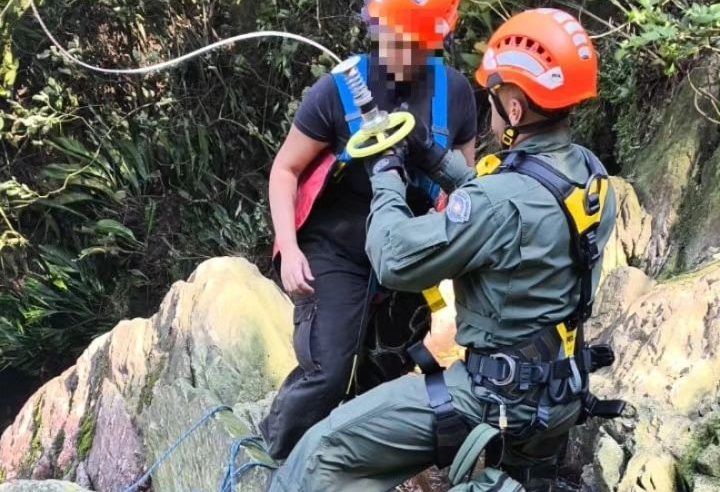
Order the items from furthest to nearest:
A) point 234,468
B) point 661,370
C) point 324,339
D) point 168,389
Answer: point 168,389 → point 661,370 → point 234,468 → point 324,339

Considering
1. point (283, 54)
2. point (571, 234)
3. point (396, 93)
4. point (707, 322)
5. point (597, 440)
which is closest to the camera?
point (571, 234)

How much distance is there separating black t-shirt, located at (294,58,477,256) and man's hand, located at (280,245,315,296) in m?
0.19

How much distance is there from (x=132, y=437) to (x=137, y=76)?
5.27 meters

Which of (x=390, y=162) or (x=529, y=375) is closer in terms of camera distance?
(x=529, y=375)

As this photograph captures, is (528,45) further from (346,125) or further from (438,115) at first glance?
(346,125)

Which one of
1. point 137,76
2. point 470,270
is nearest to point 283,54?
point 137,76

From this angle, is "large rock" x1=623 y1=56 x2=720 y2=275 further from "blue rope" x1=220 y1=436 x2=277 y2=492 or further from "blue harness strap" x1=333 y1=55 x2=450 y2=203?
"blue rope" x1=220 y1=436 x2=277 y2=492

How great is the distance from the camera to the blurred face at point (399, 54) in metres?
2.78

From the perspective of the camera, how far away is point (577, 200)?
2.35m

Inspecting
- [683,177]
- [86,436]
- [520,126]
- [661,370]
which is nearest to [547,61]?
[520,126]

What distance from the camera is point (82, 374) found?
222 inches

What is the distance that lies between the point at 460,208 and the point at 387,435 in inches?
30.1

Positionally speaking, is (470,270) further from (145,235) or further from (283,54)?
(145,235)

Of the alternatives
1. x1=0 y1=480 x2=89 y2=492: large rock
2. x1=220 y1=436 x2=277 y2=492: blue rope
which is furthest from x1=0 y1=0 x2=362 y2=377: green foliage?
x1=220 y1=436 x2=277 y2=492: blue rope
